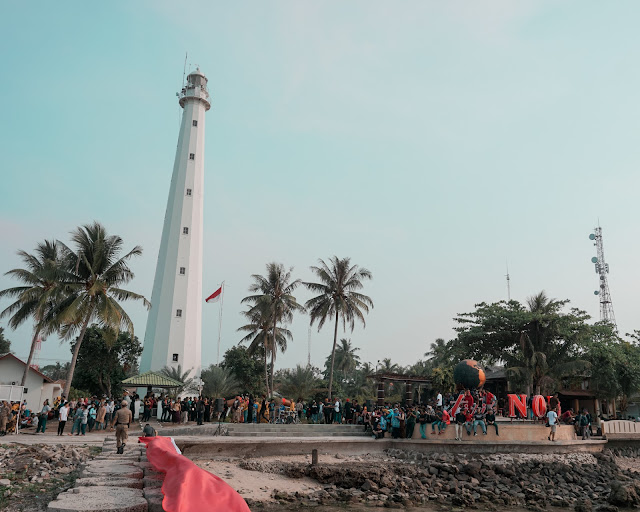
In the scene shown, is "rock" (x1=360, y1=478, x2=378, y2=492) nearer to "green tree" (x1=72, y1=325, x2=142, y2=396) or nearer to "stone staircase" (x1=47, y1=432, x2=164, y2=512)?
"stone staircase" (x1=47, y1=432, x2=164, y2=512)

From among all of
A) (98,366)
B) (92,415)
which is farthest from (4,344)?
(92,415)

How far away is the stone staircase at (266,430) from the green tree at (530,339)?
16.1 metres

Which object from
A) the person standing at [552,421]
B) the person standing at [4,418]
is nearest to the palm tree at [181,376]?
the person standing at [4,418]

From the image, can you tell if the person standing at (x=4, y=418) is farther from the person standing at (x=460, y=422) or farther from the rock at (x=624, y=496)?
the rock at (x=624, y=496)

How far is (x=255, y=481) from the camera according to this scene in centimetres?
1797

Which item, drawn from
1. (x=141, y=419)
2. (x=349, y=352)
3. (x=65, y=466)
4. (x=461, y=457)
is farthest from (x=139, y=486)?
(x=349, y=352)

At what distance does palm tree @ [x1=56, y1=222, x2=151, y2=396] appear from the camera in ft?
93.0

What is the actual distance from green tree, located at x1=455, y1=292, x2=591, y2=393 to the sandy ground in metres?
23.1

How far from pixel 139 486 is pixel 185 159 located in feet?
111

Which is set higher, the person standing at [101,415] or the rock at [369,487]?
the person standing at [101,415]

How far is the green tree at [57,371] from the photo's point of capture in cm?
9068

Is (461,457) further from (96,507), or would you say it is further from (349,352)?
(349,352)

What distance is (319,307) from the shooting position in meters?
40.5

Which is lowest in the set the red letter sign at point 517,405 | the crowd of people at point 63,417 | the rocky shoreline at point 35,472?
the rocky shoreline at point 35,472
